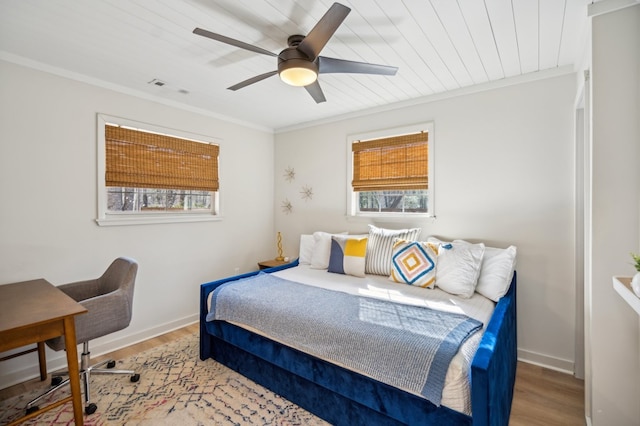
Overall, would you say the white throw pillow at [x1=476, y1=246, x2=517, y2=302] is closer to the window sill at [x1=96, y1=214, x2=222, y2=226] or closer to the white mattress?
the white mattress

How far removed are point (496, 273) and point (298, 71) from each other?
6.78ft

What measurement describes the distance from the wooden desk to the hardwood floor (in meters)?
0.93

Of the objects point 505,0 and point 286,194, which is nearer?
point 505,0

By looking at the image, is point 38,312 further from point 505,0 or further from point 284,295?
point 505,0

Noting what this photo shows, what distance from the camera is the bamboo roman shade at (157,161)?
9.40 ft

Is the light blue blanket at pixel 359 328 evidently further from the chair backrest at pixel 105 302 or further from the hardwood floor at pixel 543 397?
the hardwood floor at pixel 543 397

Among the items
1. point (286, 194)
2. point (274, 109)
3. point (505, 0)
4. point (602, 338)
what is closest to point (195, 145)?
point (274, 109)

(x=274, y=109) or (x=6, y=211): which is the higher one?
(x=274, y=109)

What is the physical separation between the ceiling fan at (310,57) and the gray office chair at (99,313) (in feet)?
5.97

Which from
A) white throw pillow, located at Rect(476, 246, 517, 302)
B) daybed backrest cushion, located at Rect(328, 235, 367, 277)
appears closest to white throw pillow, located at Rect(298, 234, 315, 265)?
daybed backrest cushion, located at Rect(328, 235, 367, 277)

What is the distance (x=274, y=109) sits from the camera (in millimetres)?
3551

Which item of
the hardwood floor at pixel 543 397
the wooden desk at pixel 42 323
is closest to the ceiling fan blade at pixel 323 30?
the wooden desk at pixel 42 323

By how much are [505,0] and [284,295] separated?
2326mm

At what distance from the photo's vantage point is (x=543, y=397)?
2137 millimetres
